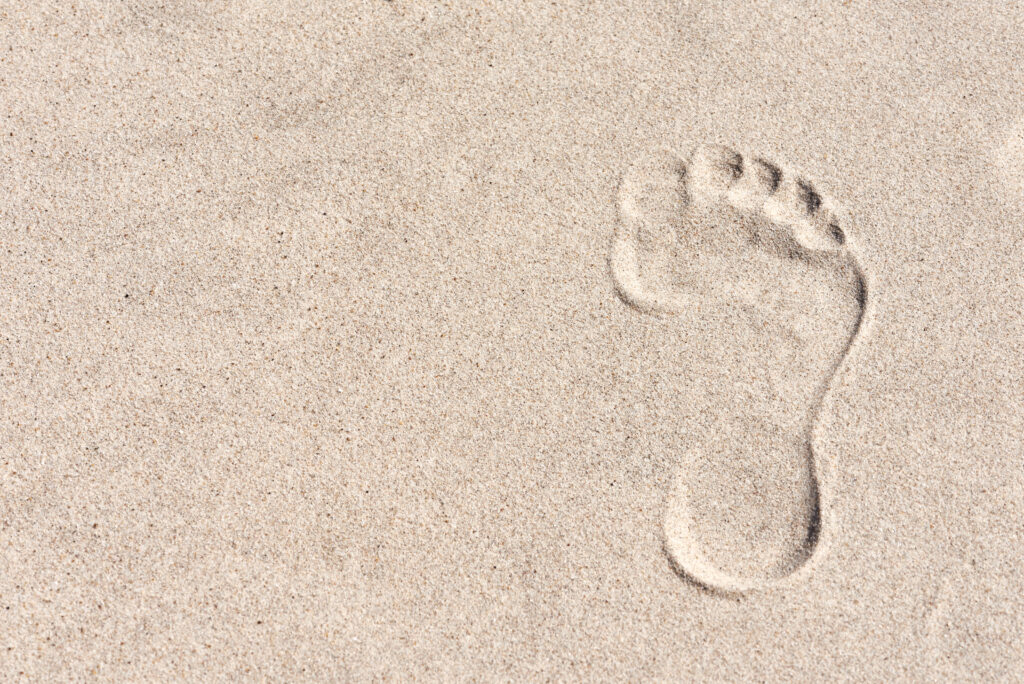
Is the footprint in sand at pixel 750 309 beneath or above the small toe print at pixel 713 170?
beneath

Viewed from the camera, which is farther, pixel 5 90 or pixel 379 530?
pixel 5 90

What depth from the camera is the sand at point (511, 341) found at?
4.57ft

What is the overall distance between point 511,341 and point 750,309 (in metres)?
0.51

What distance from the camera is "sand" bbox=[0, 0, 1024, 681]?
1394 millimetres

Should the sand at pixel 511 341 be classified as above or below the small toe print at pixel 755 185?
below

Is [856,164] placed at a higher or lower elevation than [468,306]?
higher

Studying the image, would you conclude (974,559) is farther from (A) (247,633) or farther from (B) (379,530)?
(A) (247,633)

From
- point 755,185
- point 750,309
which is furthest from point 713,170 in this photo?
point 750,309

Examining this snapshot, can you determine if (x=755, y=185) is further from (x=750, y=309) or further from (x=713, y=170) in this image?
(x=750, y=309)

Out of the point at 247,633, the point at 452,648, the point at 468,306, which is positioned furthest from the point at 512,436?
the point at 247,633

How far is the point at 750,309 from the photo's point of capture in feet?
4.83

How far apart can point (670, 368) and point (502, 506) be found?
1.47 feet

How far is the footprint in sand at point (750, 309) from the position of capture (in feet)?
4.62

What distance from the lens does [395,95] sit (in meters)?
1.53
